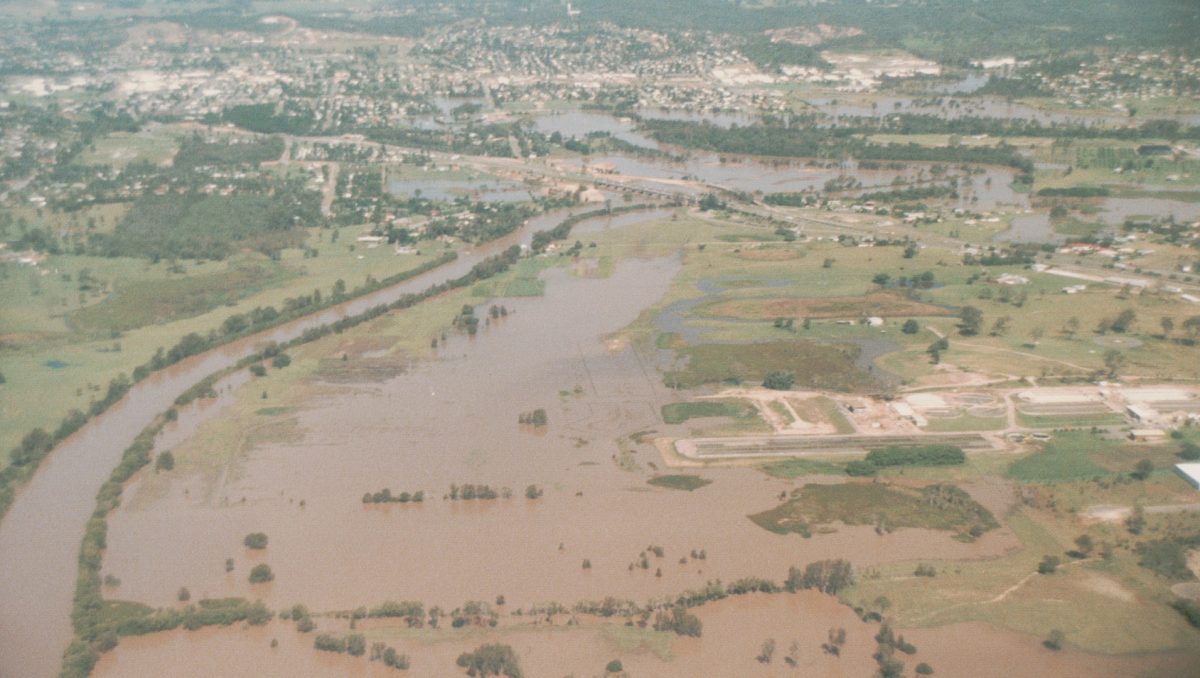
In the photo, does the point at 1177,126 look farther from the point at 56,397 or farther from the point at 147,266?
the point at 56,397

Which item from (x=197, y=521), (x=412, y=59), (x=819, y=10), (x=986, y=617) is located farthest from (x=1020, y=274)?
(x=819, y=10)

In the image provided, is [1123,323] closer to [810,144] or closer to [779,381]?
[779,381]

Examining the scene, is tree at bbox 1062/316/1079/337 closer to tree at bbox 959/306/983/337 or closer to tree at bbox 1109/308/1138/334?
tree at bbox 1109/308/1138/334

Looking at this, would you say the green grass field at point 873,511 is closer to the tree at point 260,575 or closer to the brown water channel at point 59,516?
the tree at point 260,575

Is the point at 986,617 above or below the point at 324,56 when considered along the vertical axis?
below

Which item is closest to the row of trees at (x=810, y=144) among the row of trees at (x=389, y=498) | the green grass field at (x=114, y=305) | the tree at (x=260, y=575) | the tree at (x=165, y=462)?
the green grass field at (x=114, y=305)
